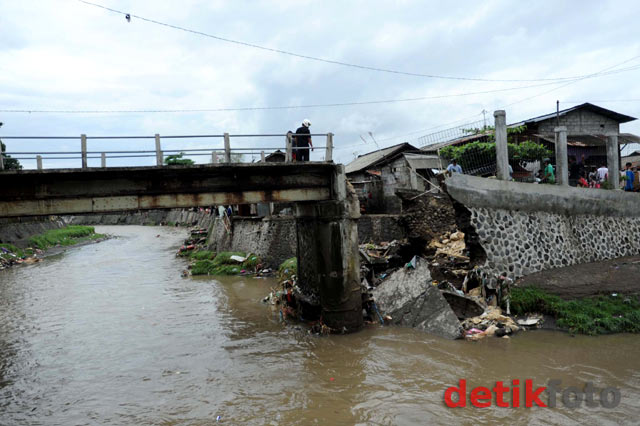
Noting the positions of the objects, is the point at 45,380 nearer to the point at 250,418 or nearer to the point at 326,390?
the point at 250,418

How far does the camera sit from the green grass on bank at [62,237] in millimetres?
36303

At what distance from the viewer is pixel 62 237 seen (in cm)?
4181

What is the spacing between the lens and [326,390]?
8.95 m

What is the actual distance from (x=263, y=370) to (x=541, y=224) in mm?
9798

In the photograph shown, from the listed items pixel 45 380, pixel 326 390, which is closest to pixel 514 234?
pixel 326 390

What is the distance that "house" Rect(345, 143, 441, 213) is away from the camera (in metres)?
23.4

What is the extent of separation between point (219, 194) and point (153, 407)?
17.7ft

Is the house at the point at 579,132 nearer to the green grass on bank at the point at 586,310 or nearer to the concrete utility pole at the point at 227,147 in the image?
the green grass on bank at the point at 586,310

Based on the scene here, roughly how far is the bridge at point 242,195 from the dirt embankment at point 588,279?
17.2ft

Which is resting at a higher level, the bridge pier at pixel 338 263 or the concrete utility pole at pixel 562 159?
the concrete utility pole at pixel 562 159

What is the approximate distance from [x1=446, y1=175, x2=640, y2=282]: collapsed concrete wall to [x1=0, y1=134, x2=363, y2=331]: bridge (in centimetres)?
385

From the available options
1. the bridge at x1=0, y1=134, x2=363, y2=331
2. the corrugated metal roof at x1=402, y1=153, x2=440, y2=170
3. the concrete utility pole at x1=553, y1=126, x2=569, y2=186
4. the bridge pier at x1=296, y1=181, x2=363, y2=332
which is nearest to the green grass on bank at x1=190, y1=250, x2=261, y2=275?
the corrugated metal roof at x1=402, y1=153, x2=440, y2=170

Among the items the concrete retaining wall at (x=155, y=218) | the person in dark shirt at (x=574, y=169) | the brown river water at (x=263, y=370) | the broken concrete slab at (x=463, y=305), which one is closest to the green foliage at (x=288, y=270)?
the brown river water at (x=263, y=370)

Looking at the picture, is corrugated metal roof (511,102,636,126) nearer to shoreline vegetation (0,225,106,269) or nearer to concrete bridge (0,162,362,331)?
concrete bridge (0,162,362,331)
